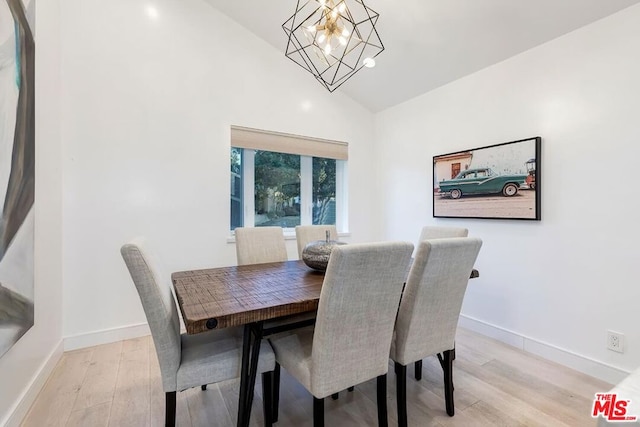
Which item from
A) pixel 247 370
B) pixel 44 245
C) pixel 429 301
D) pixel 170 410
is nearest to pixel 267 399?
pixel 247 370

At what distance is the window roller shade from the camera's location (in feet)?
10.2

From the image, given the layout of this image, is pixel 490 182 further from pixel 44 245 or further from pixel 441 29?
pixel 44 245

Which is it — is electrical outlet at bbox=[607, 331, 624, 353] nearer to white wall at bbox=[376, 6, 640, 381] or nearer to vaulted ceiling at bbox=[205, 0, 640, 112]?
white wall at bbox=[376, 6, 640, 381]

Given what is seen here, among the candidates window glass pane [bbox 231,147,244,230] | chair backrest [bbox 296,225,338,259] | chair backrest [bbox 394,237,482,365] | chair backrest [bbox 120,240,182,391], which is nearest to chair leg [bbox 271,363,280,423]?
chair backrest [bbox 120,240,182,391]

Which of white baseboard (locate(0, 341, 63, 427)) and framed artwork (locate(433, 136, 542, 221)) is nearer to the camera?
white baseboard (locate(0, 341, 63, 427))

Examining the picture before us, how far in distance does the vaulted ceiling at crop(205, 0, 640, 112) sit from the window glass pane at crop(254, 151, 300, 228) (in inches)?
41.1

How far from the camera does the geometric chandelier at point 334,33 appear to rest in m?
1.61

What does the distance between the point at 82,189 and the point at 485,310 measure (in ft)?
11.7

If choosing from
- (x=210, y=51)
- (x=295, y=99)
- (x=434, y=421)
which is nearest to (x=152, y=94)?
(x=210, y=51)

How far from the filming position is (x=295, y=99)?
3.41 metres

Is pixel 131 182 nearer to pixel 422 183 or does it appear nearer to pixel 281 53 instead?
pixel 281 53

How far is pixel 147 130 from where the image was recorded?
267 cm

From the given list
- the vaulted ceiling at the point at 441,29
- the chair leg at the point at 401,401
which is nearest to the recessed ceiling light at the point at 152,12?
the vaulted ceiling at the point at 441,29

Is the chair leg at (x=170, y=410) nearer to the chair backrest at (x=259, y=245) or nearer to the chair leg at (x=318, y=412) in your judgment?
the chair leg at (x=318, y=412)
